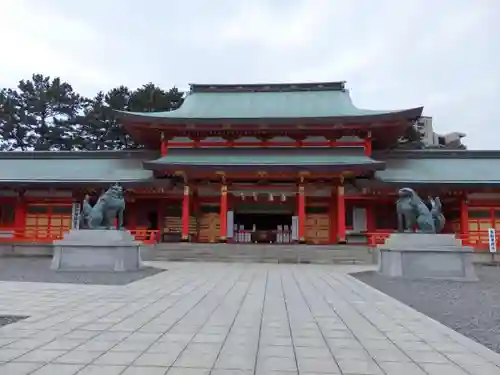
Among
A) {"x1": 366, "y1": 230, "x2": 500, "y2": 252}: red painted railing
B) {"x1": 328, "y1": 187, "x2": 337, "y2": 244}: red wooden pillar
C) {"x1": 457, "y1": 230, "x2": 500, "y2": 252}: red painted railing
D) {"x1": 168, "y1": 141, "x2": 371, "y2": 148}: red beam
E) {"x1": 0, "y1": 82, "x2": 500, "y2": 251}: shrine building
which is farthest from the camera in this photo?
{"x1": 168, "y1": 141, "x2": 371, "y2": 148}: red beam

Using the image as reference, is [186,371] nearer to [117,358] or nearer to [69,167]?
[117,358]

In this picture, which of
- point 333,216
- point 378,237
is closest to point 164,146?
point 333,216

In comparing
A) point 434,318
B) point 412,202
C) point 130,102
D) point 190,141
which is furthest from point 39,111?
point 434,318

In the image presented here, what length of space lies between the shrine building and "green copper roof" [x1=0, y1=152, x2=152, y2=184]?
0.36 feet

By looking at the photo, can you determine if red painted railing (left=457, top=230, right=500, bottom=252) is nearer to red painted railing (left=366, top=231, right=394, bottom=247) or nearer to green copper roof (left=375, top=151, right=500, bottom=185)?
green copper roof (left=375, top=151, right=500, bottom=185)

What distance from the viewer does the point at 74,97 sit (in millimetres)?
46000

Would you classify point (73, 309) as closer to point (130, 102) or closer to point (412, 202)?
point (412, 202)

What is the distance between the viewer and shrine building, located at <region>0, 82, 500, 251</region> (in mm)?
21672

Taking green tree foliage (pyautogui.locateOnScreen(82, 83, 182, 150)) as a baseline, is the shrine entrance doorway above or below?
below

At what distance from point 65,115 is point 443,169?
3846 cm

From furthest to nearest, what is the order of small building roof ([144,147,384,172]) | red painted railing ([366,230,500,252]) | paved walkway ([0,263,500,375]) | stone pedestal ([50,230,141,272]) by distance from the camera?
small building roof ([144,147,384,172]) → red painted railing ([366,230,500,252]) → stone pedestal ([50,230,141,272]) → paved walkway ([0,263,500,375])

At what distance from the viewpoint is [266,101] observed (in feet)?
93.2

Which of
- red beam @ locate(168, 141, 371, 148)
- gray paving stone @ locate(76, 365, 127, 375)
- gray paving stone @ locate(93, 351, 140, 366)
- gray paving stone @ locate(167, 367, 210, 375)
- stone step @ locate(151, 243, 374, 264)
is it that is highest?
red beam @ locate(168, 141, 371, 148)

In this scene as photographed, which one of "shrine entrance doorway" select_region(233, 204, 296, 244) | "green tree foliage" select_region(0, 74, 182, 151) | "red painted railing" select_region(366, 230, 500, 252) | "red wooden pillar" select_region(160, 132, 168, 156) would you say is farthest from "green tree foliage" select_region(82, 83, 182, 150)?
"red painted railing" select_region(366, 230, 500, 252)
